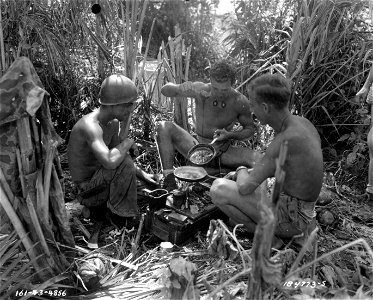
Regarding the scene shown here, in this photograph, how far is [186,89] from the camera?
4258 mm

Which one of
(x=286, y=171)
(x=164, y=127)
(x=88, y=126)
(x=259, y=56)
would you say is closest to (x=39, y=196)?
(x=88, y=126)

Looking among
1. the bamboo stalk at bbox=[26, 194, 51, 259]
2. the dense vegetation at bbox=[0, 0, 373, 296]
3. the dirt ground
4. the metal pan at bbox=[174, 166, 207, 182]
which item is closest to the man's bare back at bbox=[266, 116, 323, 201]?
the dirt ground

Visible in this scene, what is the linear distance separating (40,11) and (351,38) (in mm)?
3634

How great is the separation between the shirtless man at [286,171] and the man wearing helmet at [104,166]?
764 mm

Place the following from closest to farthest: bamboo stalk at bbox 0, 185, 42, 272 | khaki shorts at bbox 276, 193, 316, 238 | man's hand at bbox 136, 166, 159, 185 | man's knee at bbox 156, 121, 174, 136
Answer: bamboo stalk at bbox 0, 185, 42, 272 → khaki shorts at bbox 276, 193, 316, 238 → man's hand at bbox 136, 166, 159, 185 → man's knee at bbox 156, 121, 174, 136

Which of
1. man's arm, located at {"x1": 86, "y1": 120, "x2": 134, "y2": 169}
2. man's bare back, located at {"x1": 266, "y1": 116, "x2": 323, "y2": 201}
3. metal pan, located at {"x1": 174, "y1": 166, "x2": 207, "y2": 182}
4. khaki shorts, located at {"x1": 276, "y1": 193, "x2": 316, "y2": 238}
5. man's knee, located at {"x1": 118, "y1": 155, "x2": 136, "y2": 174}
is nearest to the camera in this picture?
man's bare back, located at {"x1": 266, "y1": 116, "x2": 323, "y2": 201}

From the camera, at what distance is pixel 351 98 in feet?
15.9

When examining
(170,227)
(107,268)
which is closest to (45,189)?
(107,268)

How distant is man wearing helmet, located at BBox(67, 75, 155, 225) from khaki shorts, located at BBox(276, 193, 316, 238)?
1.20 metres

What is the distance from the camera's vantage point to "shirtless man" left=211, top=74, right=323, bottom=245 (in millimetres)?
2688

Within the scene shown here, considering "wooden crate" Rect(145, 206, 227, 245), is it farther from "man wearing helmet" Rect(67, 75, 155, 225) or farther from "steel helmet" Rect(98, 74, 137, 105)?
"steel helmet" Rect(98, 74, 137, 105)

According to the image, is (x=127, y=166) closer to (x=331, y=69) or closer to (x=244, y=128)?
(x=244, y=128)

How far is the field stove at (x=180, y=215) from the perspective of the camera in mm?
3180

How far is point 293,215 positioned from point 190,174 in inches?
33.6
